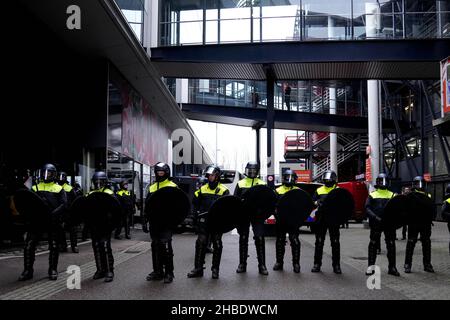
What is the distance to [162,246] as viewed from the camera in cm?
776

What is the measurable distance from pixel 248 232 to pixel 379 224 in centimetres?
237

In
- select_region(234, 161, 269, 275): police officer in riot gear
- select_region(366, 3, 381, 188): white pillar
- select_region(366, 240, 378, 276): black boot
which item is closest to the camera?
select_region(366, 240, 378, 276): black boot

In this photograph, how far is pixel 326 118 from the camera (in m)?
32.0

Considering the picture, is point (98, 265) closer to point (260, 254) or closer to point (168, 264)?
point (168, 264)

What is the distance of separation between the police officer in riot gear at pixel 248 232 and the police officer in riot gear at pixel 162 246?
152 cm

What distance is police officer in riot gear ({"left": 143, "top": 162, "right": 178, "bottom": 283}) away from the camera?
25.4 ft

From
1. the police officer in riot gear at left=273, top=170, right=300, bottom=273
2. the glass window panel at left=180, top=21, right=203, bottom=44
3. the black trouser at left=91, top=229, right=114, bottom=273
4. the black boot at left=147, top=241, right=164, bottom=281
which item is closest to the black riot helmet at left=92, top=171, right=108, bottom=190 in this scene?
the black trouser at left=91, top=229, right=114, bottom=273

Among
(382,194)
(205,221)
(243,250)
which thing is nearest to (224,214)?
(205,221)

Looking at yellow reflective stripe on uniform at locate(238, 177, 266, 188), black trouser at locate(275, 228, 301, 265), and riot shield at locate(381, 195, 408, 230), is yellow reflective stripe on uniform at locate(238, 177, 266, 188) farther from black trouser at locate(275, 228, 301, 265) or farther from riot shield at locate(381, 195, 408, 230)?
riot shield at locate(381, 195, 408, 230)

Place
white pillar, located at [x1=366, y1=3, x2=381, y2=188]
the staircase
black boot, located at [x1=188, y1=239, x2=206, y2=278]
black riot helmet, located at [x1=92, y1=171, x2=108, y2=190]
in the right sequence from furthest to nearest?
the staircase
white pillar, located at [x1=366, y1=3, x2=381, y2=188]
black riot helmet, located at [x1=92, y1=171, x2=108, y2=190]
black boot, located at [x1=188, y1=239, x2=206, y2=278]

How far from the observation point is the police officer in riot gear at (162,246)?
7742mm

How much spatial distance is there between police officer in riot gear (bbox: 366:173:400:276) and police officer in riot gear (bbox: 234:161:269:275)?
191 centimetres

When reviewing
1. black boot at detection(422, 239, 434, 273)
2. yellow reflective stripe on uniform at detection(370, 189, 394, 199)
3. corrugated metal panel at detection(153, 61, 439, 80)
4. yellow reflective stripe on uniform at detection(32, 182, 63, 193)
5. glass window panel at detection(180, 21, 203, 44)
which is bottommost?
black boot at detection(422, 239, 434, 273)

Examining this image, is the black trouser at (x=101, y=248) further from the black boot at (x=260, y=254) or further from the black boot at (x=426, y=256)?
the black boot at (x=426, y=256)
